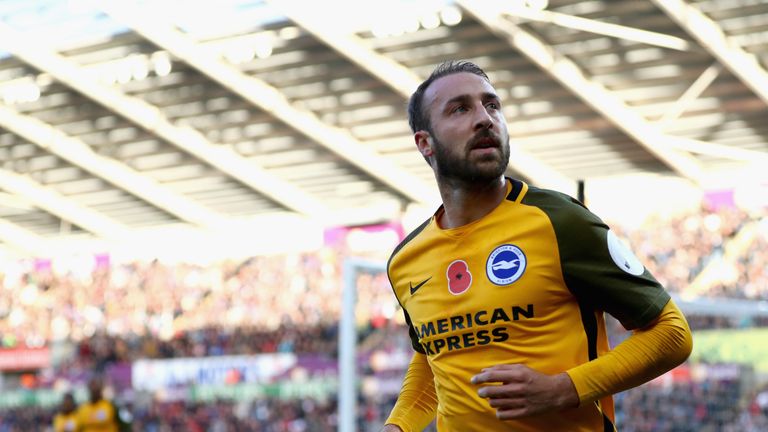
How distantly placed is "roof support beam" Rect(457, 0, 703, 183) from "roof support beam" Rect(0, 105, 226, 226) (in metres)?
12.4

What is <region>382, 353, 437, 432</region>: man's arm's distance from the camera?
282 centimetres

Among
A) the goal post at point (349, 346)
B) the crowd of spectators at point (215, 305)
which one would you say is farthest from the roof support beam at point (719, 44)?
the goal post at point (349, 346)

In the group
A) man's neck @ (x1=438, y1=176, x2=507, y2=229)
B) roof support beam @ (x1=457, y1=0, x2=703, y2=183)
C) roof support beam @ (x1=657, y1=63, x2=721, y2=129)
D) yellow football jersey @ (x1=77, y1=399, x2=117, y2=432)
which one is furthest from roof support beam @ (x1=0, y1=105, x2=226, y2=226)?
man's neck @ (x1=438, y1=176, x2=507, y2=229)

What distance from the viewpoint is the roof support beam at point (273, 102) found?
20844mm

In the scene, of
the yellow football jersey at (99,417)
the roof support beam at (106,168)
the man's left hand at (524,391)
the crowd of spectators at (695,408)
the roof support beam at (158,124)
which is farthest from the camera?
the roof support beam at (106,168)

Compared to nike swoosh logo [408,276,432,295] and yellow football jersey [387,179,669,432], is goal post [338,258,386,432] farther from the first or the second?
yellow football jersey [387,179,669,432]

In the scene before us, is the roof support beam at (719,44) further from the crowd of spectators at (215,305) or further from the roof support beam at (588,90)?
the crowd of spectators at (215,305)

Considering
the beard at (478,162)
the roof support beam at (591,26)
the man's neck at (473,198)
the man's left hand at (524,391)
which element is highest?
the roof support beam at (591,26)

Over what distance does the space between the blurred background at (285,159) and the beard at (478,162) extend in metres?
13.6

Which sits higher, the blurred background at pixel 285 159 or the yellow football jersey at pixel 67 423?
the blurred background at pixel 285 159

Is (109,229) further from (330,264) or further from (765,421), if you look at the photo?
(765,421)

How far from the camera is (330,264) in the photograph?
27578mm

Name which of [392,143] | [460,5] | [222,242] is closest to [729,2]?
[460,5]

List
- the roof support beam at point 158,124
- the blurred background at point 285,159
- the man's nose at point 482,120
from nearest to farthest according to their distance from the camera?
the man's nose at point 482,120 < the blurred background at point 285,159 < the roof support beam at point 158,124
